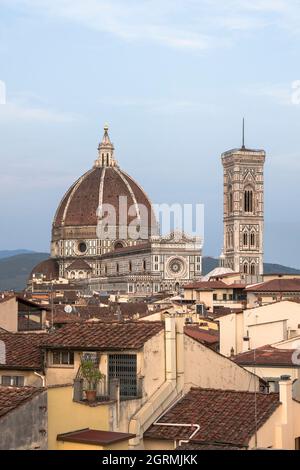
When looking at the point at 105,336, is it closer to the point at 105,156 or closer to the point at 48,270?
the point at 48,270

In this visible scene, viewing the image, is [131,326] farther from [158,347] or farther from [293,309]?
[293,309]

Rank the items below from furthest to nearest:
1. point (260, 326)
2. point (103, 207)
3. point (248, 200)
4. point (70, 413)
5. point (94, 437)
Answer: point (103, 207) < point (248, 200) < point (260, 326) < point (70, 413) < point (94, 437)

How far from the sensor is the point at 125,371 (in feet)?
46.2

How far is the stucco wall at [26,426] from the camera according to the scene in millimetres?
11414

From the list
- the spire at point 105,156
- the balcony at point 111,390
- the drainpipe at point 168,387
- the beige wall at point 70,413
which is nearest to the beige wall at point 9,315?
the drainpipe at point 168,387

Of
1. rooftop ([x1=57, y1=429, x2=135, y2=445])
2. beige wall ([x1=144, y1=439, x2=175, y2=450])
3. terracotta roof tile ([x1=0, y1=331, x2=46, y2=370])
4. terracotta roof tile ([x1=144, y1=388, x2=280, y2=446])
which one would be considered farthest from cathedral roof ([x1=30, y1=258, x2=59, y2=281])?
rooftop ([x1=57, y1=429, x2=135, y2=445])

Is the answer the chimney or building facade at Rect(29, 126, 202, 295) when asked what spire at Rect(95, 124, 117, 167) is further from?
Answer: the chimney

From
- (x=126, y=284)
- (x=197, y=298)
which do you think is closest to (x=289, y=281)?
(x=197, y=298)

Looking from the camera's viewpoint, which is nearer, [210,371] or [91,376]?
[91,376]

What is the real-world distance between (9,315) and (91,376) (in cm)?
1016

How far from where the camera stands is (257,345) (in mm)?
26953

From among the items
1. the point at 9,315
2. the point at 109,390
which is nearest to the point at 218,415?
the point at 109,390

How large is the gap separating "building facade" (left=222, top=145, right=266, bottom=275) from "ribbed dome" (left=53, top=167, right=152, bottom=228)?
19470mm

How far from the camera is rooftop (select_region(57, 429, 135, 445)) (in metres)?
12.1
